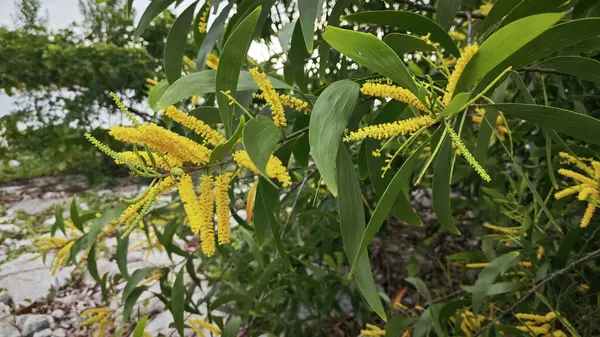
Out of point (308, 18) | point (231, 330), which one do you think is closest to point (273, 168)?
point (308, 18)

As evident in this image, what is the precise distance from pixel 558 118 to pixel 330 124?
18 centimetres

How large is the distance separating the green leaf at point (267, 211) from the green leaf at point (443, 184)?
170mm

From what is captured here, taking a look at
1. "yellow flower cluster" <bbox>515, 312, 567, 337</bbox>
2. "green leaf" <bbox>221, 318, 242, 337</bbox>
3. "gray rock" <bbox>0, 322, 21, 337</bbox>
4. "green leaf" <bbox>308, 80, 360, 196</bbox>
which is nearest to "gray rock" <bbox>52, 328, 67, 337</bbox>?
"gray rock" <bbox>0, 322, 21, 337</bbox>

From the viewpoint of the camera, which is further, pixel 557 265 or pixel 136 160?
pixel 557 265

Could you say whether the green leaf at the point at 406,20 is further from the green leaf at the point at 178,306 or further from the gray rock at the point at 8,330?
the gray rock at the point at 8,330

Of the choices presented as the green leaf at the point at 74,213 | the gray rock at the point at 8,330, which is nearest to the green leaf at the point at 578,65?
the green leaf at the point at 74,213

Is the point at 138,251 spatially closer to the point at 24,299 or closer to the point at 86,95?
the point at 24,299

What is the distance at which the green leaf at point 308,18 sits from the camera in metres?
0.43

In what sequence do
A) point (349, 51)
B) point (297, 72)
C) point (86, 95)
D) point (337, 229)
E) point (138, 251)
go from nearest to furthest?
point (349, 51), point (297, 72), point (337, 229), point (138, 251), point (86, 95)

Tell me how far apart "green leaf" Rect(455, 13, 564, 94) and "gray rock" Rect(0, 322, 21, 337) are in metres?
1.54

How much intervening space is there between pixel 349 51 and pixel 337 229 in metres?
0.95

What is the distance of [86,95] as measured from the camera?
95.8 inches

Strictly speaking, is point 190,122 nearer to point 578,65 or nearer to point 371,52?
point 371,52

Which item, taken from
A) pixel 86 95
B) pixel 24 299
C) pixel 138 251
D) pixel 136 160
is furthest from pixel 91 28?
pixel 136 160
